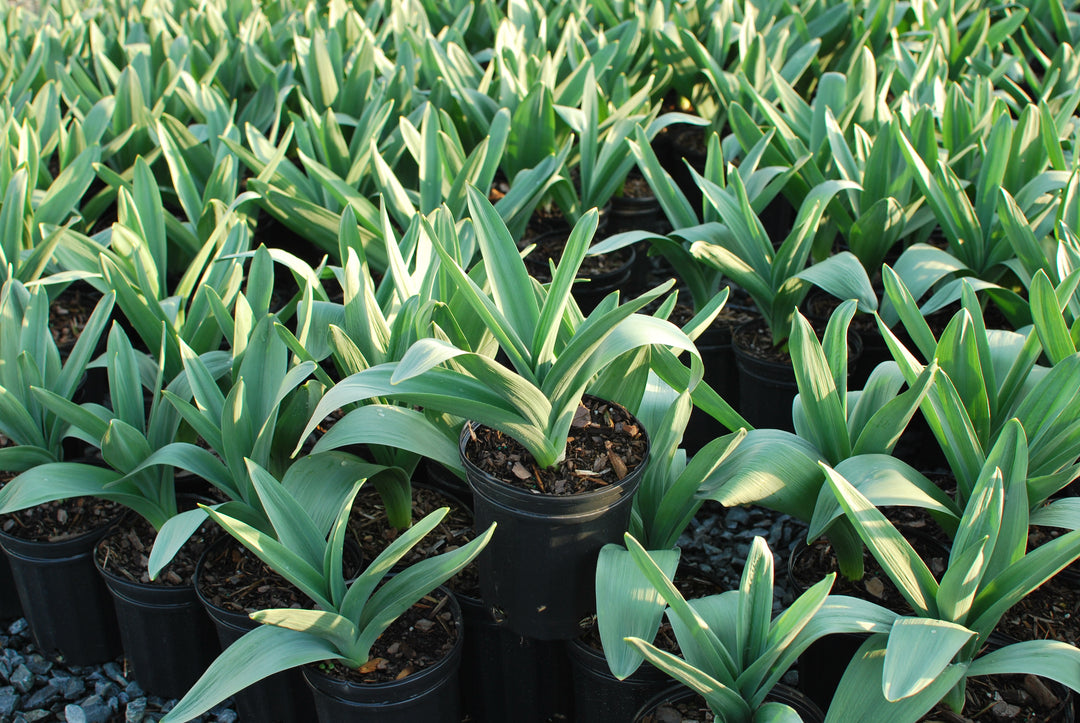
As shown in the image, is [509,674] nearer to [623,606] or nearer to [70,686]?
[623,606]

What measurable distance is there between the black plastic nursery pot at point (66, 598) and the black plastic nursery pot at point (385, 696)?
669 mm

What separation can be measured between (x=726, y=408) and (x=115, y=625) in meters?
1.33

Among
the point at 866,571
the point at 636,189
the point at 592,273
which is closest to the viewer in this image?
the point at 866,571

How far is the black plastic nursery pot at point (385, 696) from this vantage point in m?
1.36

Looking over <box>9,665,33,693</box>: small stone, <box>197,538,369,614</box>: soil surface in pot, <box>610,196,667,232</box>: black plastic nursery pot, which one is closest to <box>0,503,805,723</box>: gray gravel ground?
<box>9,665,33,693</box>: small stone

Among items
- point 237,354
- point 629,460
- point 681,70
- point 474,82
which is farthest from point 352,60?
point 629,460

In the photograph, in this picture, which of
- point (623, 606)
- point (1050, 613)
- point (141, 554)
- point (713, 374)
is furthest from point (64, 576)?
point (1050, 613)

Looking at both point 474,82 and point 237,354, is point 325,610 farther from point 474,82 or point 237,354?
point 474,82

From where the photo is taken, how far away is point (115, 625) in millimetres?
1894

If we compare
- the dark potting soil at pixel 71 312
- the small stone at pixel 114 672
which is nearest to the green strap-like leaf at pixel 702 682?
the small stone at pixel 114 672

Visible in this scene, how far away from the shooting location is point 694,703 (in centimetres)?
132

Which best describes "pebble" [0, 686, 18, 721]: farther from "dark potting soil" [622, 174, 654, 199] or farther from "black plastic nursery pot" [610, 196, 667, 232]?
"dark potting soil" [622, 174, 654, 199]

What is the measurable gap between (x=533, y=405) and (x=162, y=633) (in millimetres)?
930

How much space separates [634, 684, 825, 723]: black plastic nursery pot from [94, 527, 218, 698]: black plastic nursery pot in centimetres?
88
